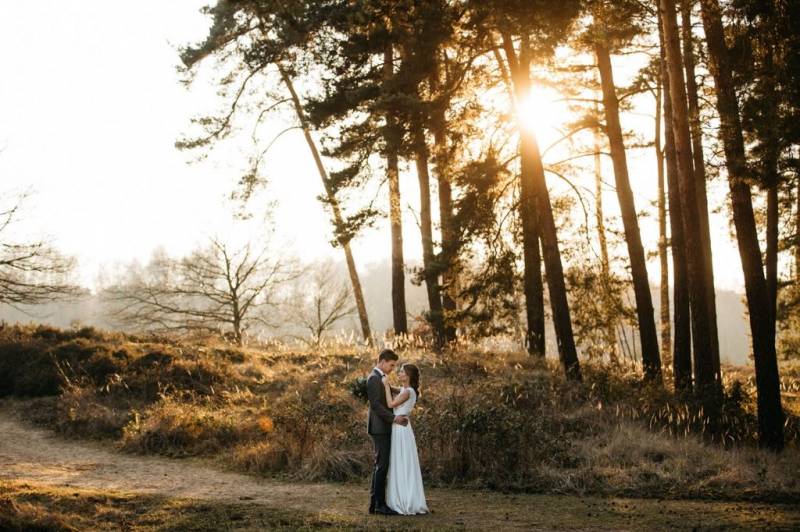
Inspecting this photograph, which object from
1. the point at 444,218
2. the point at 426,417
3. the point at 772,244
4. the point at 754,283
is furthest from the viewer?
the point at 772,244

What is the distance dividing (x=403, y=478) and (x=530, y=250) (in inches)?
383

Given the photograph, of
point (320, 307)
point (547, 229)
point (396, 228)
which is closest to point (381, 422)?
point (547, 229)

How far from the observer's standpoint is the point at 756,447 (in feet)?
38.3

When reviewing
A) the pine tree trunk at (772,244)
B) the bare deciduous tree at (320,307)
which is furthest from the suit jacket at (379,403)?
the pine tree trunk at (772,244)

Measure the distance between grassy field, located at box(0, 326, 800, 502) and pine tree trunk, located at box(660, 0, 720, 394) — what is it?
76cm

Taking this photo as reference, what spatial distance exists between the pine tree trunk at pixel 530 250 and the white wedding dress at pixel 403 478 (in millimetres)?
8352

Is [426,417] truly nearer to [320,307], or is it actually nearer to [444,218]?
[444,218]

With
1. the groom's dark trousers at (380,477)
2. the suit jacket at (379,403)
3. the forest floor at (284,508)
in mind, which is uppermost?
the suit jacket at (379,403)

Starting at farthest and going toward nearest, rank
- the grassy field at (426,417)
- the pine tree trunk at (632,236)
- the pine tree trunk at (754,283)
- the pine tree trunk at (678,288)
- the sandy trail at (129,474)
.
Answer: the pine tree trunk at (632,236) < the pine tree trunk at (678,288) < the pine tree trunk at (754,283) < the grassy field at (426,417) < the sandy trail at (129,474)

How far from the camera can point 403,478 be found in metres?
8.29

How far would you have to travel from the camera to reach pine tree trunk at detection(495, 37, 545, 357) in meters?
15.5

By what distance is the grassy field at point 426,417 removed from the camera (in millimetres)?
9906

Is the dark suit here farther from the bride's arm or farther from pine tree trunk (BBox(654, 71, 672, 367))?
pine tree trunk (BBox(654, 71, 672, 367))

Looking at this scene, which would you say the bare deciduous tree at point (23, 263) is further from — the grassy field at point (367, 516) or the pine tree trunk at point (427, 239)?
the grassy field at point (367, 516)
